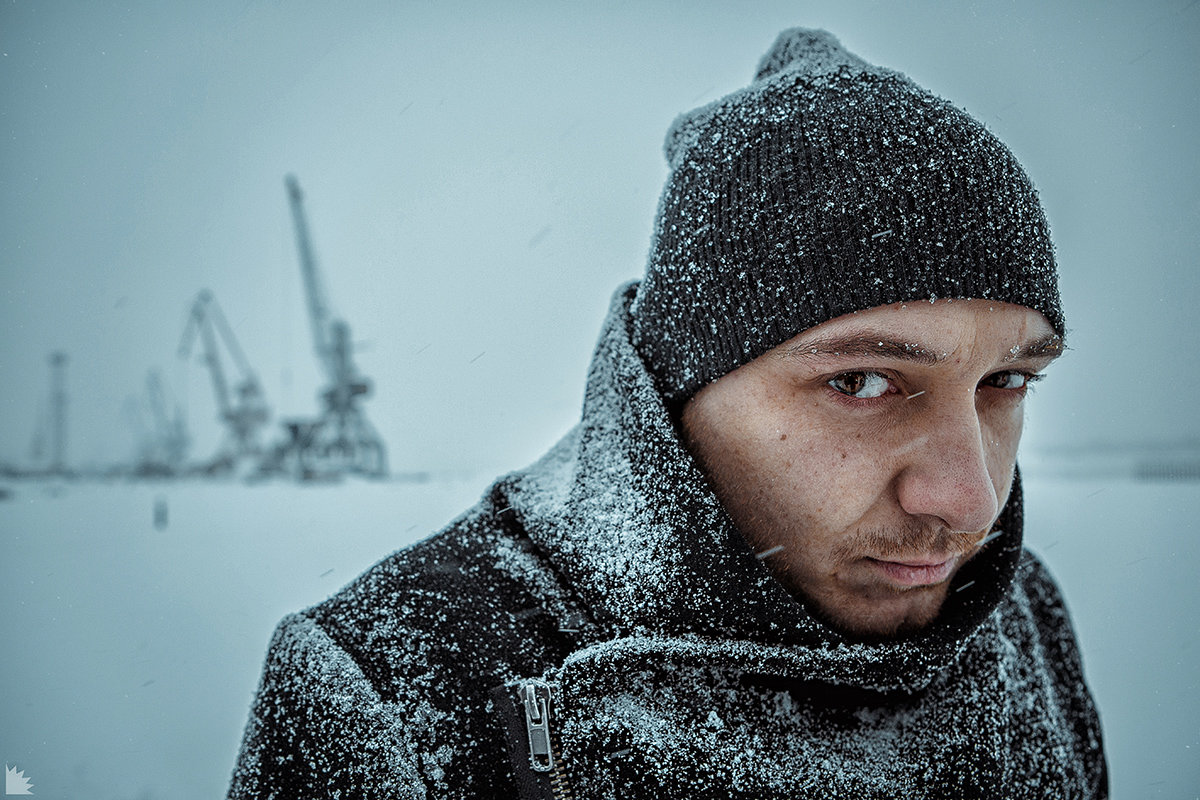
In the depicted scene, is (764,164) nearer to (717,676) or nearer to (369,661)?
(717,676)

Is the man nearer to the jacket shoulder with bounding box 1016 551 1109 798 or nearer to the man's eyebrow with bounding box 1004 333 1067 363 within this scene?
the man's eyebrow with bounding box 1004 333 1067 363

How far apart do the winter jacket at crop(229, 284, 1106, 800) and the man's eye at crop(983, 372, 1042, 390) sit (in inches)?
12.4

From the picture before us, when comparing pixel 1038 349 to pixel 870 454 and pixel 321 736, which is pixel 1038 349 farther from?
pixel 321 736

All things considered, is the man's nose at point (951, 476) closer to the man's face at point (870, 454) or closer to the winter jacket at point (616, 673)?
the man's face at point (870, 454)

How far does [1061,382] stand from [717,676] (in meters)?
0.85

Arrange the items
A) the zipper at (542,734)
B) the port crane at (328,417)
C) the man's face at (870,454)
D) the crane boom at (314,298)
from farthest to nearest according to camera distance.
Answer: the crane boom at (314,298)
the port crane at (328,417)
the man's face at (870,454)
the zipper at (542,734)

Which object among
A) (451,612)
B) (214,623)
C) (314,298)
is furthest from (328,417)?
(451,612)

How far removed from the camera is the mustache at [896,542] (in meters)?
1.06

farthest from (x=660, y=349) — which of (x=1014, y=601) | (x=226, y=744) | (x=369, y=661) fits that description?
(x=226, y=744)

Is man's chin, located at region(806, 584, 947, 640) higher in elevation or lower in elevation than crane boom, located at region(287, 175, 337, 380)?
lower

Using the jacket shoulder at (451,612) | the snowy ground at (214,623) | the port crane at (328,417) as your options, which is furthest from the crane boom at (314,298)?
the jacket shoulder at (451,612)

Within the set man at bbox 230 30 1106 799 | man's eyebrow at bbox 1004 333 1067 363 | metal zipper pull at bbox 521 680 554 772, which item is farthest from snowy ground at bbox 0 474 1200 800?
man's eyebrow at bbox 1004 333 1067 363

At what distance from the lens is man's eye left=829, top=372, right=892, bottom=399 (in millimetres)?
1054

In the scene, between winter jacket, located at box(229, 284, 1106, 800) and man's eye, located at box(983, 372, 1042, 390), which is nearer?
winter jacket, located at box(229, 284, 1106, 800)
